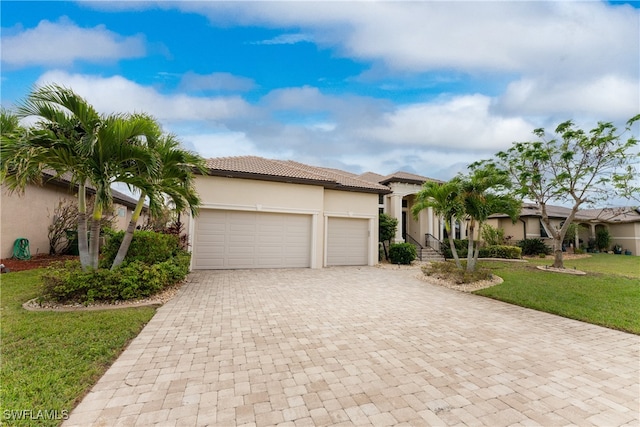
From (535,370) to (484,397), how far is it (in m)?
1.30

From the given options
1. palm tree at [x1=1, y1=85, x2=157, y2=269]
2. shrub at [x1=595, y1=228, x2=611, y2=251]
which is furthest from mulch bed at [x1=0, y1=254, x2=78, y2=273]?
shrub at [x1=595, y1=228, x2=611, y2=251]

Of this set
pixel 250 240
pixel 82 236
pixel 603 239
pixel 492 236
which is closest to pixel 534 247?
pixel 492 236

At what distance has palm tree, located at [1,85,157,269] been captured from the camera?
613cm

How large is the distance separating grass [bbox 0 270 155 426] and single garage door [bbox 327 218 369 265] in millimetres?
9603

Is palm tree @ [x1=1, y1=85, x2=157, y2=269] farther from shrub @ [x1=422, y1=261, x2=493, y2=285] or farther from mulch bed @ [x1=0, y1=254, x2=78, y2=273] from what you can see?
shrub @ [x1=422, y1=261, x2=493, y2=285]

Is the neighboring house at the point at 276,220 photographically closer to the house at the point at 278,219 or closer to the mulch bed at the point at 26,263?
the house at the point at 278,219

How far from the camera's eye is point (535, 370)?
3879mm

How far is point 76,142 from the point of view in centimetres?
641

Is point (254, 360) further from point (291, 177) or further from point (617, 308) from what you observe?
point (291, 177)

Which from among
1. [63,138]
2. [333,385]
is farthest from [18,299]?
[333,385]

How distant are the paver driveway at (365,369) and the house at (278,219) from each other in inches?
220

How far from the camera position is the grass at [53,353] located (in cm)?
286

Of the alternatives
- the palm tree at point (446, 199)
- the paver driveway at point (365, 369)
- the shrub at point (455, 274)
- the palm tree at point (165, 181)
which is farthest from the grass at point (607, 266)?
the palm tree at point (165, 181)

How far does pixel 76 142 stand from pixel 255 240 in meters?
7.59
